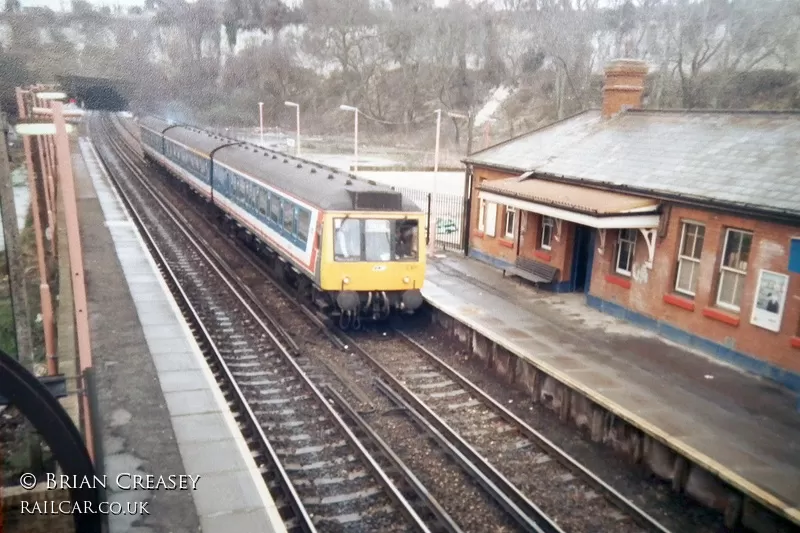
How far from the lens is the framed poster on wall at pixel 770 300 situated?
10.5 m

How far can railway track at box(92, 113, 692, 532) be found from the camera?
7676mm

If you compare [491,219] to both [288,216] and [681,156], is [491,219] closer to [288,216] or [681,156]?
[681,156]

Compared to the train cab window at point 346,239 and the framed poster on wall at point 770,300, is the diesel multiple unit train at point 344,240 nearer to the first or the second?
the train cab window at point 346,239

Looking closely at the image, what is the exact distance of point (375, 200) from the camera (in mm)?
12891

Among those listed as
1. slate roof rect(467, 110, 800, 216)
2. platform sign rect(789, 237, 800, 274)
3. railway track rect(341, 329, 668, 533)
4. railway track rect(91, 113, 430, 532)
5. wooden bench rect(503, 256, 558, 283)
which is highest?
slate roof rect(467, 110, 800, 216)

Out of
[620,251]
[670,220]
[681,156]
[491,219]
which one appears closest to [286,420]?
[670,220]

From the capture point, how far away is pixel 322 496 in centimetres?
781

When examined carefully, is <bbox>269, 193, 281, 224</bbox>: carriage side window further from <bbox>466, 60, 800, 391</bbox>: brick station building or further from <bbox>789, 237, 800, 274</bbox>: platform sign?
<bbox>789, 237, 800, 274</bbox>: platform sign

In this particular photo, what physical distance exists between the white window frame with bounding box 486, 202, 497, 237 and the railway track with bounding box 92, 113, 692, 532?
19.0 ft

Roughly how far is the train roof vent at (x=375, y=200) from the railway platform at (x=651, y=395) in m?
2.63

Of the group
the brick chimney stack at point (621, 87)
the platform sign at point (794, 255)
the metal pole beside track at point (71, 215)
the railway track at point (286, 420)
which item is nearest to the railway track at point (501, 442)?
the railway track at point (286, 420)

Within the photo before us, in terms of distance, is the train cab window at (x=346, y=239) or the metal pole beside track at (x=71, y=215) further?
the train cab window at (x=346, y=239)

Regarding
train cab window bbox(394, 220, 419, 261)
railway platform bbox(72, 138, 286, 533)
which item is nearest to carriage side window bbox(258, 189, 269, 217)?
railway platform bbox(72, 138, 286, 533)

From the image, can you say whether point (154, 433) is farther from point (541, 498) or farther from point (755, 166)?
point (755, 166)
